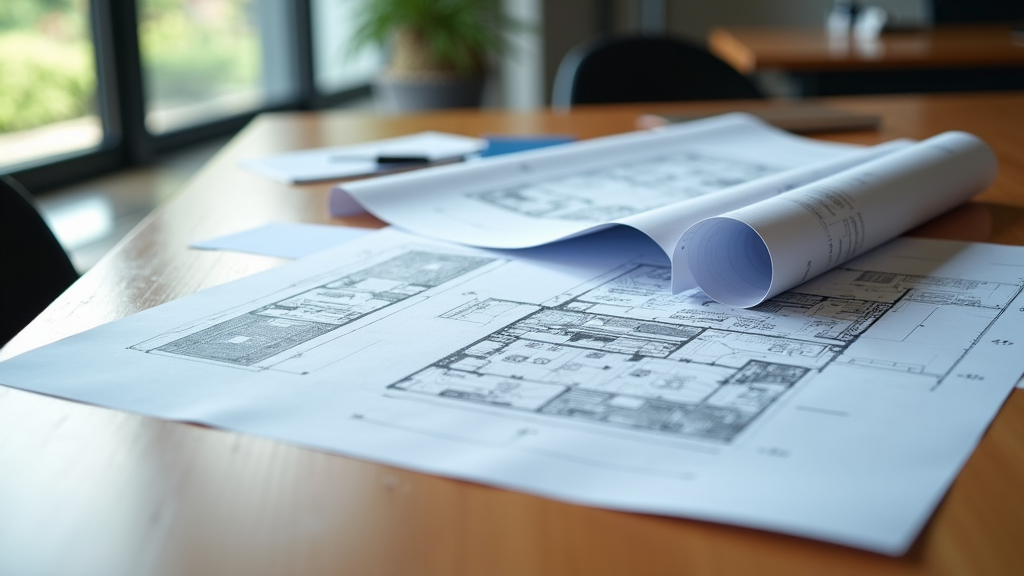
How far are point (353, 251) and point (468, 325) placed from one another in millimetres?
197

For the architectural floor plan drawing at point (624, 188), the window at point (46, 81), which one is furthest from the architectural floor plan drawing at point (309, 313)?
the window at point (46, 81)

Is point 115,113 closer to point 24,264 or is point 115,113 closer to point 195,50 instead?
point 195,50

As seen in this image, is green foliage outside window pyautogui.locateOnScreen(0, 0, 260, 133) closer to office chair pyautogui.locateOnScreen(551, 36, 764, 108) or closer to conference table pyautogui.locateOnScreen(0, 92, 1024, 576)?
office chair pyautogui.locateOnScreen(551, 36, 764, 108)

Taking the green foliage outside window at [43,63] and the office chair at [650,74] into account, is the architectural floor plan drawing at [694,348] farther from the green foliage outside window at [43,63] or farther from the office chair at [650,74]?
the green foliage outside window at [43,63]

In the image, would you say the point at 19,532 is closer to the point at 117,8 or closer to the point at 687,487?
the point at 687,487

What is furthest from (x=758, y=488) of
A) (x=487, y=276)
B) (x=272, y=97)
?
(x=272, y=97)

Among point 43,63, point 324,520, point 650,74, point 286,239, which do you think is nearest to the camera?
point 324,520

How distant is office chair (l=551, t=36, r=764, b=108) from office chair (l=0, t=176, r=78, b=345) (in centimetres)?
109

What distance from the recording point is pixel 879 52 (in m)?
2.19

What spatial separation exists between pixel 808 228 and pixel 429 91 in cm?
330

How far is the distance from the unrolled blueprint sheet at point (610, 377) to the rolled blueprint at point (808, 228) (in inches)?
0.7

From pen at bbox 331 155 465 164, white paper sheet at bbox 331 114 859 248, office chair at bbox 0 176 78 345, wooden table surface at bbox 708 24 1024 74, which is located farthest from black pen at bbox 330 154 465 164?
wooden table surface at bbox 708 24 1024 74

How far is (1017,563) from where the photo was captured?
0.30 meters

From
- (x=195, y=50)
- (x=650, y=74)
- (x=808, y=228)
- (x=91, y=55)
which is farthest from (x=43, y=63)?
(x=808, y=228)
